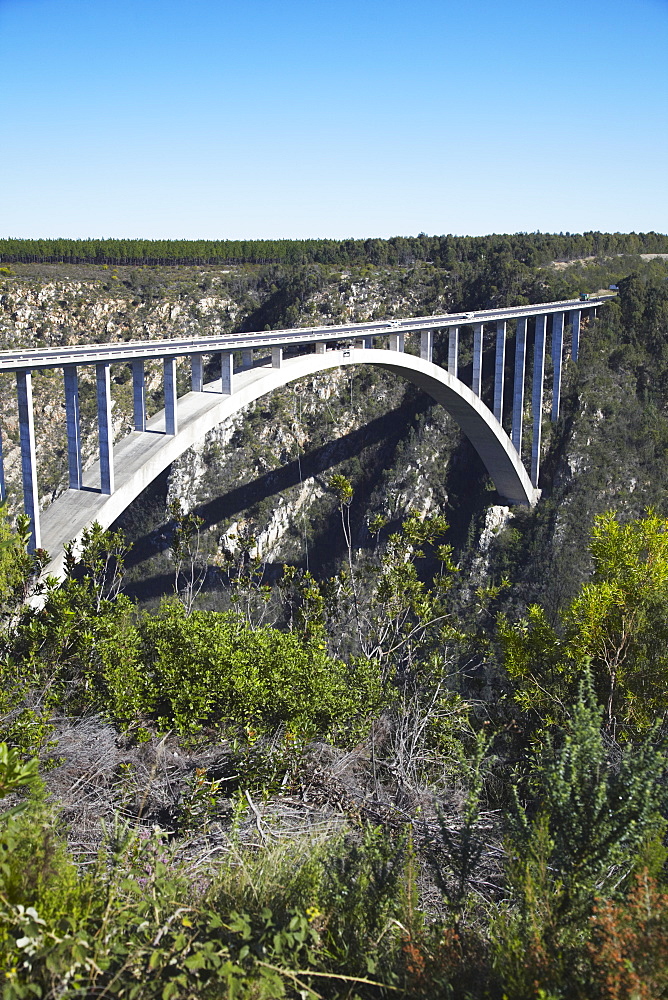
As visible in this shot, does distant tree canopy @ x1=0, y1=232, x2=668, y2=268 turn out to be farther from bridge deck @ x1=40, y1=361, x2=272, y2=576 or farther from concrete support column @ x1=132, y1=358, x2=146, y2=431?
concrete support column @ x1=132, y1=358, x2=146, y2=431

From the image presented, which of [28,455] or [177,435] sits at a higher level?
[28,455]

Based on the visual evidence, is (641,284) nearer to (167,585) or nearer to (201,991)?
(167,585)

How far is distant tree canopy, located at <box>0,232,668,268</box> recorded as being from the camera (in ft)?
198

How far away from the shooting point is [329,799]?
7.83m

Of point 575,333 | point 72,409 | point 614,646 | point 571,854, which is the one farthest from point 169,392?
point 575,333

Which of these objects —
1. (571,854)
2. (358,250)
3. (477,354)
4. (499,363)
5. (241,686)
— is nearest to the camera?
(571,854)

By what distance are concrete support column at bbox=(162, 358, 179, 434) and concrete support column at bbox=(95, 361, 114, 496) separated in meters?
1.87

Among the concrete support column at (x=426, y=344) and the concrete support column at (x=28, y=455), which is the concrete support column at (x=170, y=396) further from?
the concrete support column at (x=426, y=344)

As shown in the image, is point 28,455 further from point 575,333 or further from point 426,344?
point 575,333

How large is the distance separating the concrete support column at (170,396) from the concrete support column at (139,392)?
579 millimetres

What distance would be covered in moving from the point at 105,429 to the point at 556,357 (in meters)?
27.7

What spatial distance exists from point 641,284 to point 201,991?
47.3 meters

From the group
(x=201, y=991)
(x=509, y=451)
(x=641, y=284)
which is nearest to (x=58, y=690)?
(x=201, y=991)

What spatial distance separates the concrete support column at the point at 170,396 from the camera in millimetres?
19500
